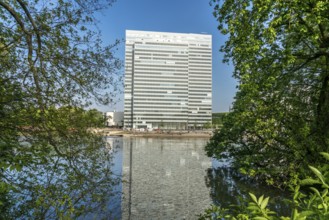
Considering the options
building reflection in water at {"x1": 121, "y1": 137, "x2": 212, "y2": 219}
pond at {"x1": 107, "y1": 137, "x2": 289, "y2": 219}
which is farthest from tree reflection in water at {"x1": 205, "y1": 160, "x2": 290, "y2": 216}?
building reflection in water at {"x1": 121, "y1": 137, "x2": 212, "y2": 219}

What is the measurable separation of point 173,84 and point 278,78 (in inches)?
6278

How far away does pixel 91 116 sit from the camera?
6.74m

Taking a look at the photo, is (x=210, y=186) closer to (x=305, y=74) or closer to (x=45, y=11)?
(x=305, y=74)

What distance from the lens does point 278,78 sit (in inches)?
354

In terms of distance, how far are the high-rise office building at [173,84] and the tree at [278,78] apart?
14307 centimetres

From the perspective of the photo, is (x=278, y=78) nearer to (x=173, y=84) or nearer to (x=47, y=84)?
(x=47, y=84)

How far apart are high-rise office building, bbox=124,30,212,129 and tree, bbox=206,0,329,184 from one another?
14307cm

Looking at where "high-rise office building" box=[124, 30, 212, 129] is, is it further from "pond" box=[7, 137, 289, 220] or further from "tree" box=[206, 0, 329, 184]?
"tree" box=[206, 0, 329, 184]

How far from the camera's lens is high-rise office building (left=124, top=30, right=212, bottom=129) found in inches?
6230

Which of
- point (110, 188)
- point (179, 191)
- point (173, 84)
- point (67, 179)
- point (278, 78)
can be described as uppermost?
point (173, 84)

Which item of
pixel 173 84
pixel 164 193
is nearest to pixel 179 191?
pixel 164 193

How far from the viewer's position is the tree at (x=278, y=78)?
7086mm

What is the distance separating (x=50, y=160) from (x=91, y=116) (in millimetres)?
1423

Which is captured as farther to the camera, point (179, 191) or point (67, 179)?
point (179, 191)
